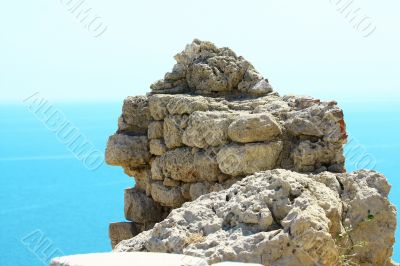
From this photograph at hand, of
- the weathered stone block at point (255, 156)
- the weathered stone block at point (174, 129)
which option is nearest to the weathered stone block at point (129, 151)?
the weathered stone block at point (174, 129)

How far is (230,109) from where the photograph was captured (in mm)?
11531

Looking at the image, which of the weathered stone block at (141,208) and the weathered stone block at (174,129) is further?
the weathered stone block at (141,208)

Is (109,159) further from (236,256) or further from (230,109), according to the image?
(236,256)

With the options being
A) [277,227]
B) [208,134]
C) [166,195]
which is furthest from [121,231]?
[277,227]

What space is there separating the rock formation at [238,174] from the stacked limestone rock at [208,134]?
18mm

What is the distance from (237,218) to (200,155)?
4.81m

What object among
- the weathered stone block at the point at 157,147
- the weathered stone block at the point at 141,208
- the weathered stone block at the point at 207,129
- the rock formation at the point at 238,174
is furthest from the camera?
the weathered stone block at the point at 141,208

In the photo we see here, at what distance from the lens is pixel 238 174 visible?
1062 cm

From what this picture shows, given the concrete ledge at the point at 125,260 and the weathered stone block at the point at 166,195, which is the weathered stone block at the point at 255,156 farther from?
the concrete ledge at the point at 125,260

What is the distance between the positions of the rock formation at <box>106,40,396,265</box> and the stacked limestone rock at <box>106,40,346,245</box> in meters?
0.02

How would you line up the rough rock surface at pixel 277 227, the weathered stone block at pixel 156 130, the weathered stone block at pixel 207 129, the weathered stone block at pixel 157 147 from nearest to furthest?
1. the rough rock surface at pixel 277 227
2. the weathered stone block at pixel 207 129
3. the weathered stone block at pixel 157 147
4. the weathered stone block at pixel 156 130

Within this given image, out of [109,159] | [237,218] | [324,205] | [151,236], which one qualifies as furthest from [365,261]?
[109,159]

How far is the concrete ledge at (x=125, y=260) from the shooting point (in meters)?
4.65

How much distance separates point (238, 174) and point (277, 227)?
432cm
